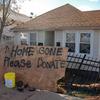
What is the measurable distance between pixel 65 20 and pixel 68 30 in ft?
4.60

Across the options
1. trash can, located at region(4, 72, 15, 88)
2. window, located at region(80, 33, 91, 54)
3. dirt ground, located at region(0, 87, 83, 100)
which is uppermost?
window, located at region(80, 33, 91, 54)

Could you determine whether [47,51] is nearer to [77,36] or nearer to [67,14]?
[77,36]

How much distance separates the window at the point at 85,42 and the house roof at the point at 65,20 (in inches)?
26.7

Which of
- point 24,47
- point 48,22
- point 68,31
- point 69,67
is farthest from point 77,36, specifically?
point 24,47

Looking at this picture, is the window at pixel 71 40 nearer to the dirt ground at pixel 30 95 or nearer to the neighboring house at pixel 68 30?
the neighboring house at pixel 68 30

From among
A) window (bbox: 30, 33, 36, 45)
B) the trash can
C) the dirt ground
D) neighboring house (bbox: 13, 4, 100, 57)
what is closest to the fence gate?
neighboring house (bbox: 13, 4, 100, 57)

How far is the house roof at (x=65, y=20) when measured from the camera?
594 inches

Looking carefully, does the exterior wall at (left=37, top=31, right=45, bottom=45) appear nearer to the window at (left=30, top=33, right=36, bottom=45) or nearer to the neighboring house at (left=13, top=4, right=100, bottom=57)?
the neighboring house at (left=13, top=4, right=100, bottom=57)

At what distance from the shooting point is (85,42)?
15195 mm

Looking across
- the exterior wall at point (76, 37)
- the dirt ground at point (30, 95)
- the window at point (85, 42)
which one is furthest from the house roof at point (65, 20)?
the dirt ground at point (30, 95)

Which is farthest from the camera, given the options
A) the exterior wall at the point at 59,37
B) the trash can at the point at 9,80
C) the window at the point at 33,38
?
the window at the point at 33,38

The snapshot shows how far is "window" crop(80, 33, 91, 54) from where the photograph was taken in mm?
15086

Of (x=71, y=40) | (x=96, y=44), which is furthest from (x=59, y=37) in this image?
(x=96, y=44)

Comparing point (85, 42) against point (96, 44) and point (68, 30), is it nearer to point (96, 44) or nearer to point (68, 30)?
point (96, 44)
